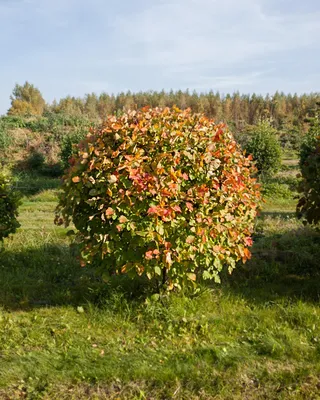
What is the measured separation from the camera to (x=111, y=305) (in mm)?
4141

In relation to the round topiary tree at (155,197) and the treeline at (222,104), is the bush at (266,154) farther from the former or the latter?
the treeline at (222,104)

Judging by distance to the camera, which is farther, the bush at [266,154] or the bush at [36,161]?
the bush at [36,161]

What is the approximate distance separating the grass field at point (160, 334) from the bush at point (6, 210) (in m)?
0.59

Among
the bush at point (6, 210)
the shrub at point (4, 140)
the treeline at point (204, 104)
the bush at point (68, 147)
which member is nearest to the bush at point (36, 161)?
the shrub at point (4, 140)

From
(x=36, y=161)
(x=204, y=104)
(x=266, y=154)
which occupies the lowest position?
(x=36, y=161)

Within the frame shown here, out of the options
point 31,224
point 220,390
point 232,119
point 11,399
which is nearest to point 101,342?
point 11,399

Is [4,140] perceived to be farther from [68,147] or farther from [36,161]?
[68,147]

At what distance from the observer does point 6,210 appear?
636cm

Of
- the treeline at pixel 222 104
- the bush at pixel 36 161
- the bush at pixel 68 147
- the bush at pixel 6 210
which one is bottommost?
the bush at pixel 6 210

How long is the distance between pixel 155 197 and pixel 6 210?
365 cm

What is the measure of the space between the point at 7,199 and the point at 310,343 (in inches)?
194

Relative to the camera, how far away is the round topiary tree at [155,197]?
3627 millimetres

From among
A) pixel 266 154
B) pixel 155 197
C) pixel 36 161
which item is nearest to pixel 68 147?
pixel 36 161

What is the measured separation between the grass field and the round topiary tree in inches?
19.5
